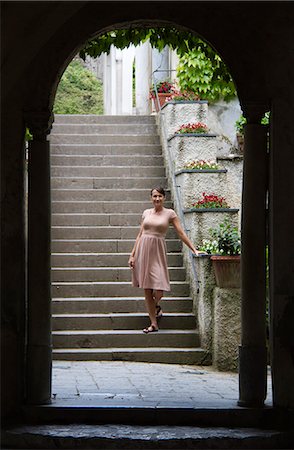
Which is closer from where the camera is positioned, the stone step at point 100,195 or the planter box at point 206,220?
the planter box at point 206,220

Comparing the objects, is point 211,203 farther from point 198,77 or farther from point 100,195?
point 198,77

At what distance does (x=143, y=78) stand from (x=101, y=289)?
30.7 feet

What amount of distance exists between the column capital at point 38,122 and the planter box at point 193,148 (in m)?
5.70

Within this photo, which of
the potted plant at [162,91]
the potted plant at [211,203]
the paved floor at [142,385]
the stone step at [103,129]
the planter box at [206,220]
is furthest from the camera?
the potted plant at [162,91]

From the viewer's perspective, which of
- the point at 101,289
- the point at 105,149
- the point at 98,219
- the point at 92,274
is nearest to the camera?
the point at 101,289

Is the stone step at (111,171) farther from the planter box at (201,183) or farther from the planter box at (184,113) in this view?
the planter box at (201,183)

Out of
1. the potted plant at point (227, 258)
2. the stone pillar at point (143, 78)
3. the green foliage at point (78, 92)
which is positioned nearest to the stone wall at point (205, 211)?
the potted plant at point (227, 258)

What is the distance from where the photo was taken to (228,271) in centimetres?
1102

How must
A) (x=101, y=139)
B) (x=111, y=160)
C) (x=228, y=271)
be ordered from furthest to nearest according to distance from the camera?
(x=101, y=139)
(x=111, y=160)
(x=228, y=271)

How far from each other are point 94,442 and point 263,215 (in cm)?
223

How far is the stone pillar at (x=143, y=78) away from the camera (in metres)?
20.7

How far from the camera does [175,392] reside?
347 inches
